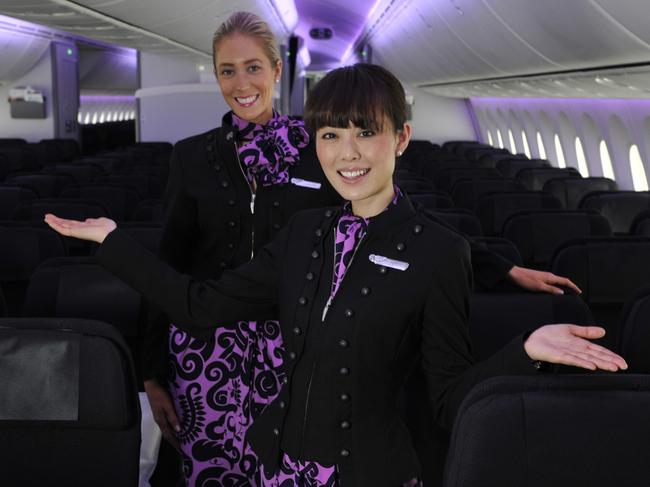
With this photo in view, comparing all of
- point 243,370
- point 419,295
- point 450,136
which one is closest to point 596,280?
point 243,370

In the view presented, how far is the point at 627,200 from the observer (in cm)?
658

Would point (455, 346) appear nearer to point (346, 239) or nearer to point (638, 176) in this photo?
point (346, 239)

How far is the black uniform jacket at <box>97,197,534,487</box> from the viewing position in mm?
1693

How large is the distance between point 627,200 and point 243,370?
199 inches

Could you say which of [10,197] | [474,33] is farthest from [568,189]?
[10,197]

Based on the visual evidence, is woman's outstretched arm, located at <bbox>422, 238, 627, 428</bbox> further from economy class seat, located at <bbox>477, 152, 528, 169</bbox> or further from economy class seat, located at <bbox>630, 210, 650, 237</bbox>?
economy class seat, located at <bbox>477, 152, 528, 169</bbox>

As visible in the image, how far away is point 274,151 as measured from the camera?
234 cm

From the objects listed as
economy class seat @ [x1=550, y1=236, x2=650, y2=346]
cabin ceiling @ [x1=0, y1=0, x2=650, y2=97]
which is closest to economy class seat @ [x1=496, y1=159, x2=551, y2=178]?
cabin ceiling @ [x1=0, y1=0, x2=650, y2=97]

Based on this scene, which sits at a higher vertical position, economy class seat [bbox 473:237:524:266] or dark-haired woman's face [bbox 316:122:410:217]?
dark-haired woman's face [bbox 316:122:410:217]

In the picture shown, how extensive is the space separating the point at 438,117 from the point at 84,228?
20651mm

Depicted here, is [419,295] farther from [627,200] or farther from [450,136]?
[450,136]

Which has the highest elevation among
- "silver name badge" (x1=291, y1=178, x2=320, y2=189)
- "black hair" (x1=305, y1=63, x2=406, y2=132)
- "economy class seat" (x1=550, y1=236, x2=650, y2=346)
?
"black hair" (x1=305, y1=63, x2=406, y2=132)

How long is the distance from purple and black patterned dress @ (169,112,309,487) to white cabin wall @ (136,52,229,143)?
16.1 m

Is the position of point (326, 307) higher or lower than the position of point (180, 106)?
lower
